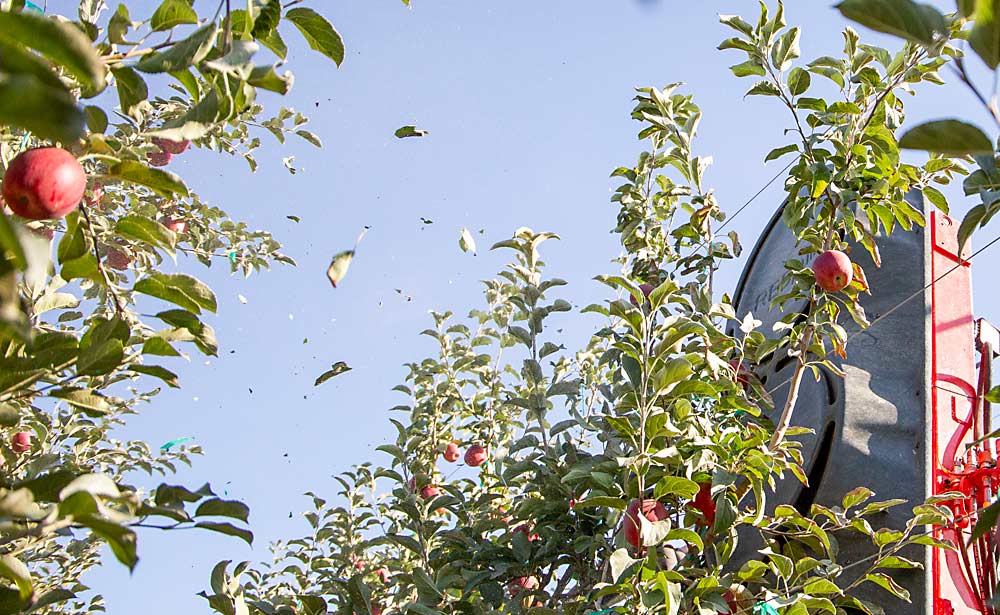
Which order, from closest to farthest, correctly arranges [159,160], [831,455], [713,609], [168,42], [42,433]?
[168,42]
[713,609]
[42,433]
[831,455]
[159,160]

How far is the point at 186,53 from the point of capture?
944 millimetres

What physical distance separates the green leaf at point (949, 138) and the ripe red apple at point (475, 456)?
268 centimetres

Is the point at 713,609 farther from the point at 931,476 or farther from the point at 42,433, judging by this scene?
the point at 42,433

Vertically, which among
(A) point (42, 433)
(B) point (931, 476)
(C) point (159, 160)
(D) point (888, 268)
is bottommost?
(B) point (931, 476)

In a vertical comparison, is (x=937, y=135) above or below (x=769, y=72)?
below

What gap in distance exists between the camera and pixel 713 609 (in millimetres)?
1852

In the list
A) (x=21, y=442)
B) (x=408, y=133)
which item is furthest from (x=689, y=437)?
(x=21, y=442)

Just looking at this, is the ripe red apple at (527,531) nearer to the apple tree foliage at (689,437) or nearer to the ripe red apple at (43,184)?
the apple tree foliage at (689,437)

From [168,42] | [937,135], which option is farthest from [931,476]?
[168,42]

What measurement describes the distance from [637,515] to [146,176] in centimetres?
128

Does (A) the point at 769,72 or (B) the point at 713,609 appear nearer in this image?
(B) the point at 713,609

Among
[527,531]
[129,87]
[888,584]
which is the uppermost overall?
[129,87]

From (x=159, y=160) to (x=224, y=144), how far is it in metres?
0.28

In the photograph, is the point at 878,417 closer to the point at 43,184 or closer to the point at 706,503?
the point at 706,503
